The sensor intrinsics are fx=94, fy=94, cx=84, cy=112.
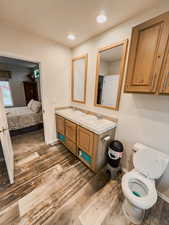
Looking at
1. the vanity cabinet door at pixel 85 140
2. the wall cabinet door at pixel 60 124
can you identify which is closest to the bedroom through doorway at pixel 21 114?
the wall cabinet door at pixel 60 124

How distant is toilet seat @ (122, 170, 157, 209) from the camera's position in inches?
39.7

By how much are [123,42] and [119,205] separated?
2468mm

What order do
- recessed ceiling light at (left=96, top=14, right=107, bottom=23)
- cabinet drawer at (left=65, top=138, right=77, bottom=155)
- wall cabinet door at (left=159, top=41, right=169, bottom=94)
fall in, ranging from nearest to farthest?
wall cabinet door at (left=159, top=41, right=169, bottom=94) < recessed ceiling light at (left=96, top=14, right=107, bottom=23) < cabinet drawer at (left=65, top=138, right=77, bottom=155)

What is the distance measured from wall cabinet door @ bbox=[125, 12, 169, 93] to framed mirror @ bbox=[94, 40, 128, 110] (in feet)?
1.19

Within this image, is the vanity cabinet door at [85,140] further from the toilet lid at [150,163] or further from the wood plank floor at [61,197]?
the toilet lid at [150,163]

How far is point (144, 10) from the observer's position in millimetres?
1293

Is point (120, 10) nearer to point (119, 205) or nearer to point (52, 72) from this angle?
point (52, 72)

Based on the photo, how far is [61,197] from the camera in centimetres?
139

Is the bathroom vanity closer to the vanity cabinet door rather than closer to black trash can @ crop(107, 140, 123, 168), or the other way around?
the vanity cabinet door

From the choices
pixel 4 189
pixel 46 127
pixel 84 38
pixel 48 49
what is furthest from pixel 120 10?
pixel 4 189

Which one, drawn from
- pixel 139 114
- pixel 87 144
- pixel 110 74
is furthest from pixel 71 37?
pixel 87 144

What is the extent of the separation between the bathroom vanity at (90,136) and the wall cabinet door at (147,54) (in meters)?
0.77

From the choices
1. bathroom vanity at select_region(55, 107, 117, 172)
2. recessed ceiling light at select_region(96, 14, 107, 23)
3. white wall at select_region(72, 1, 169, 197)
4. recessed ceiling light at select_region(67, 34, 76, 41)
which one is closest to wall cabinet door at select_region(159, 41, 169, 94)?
white wall at select_region(72, 1, 169, 197)

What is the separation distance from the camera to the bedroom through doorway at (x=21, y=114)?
2.17m
